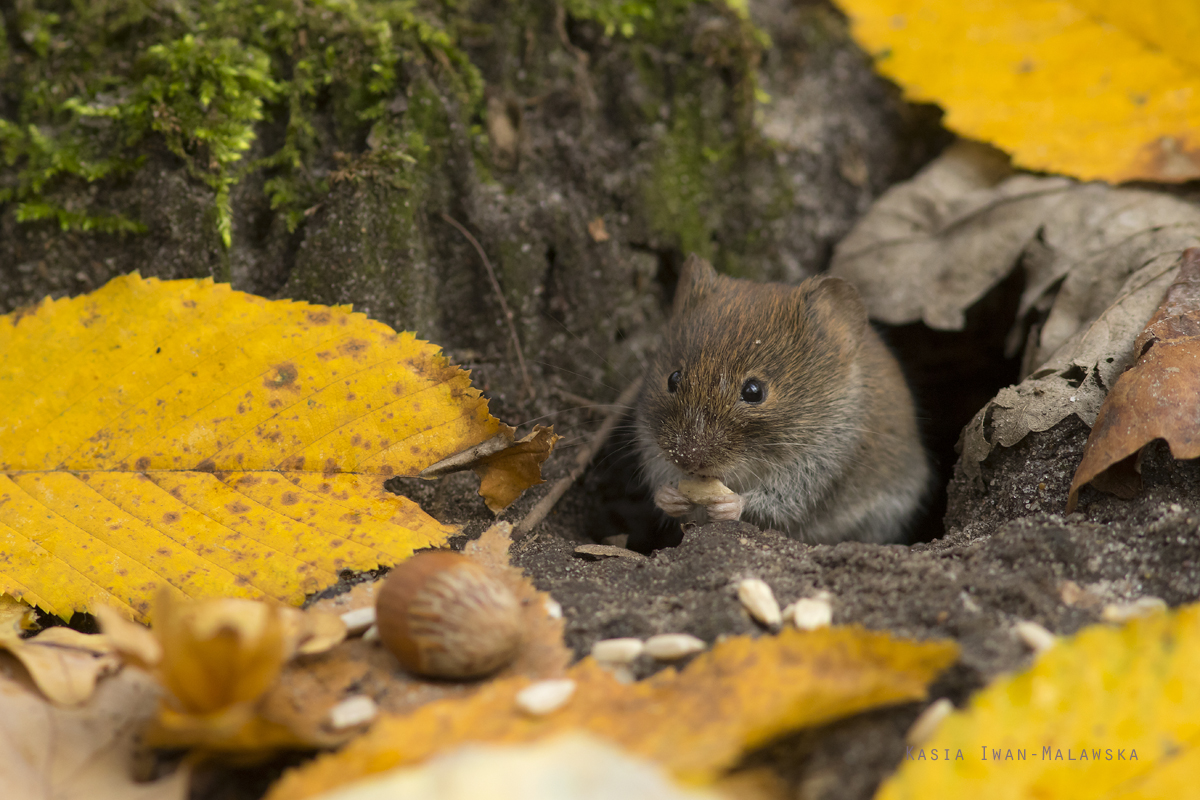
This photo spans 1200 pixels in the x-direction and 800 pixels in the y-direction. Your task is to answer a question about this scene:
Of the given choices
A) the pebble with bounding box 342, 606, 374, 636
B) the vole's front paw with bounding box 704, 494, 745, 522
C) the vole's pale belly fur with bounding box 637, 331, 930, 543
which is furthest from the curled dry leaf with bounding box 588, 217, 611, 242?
the pebble with bounding box 342, 606, 374, 636

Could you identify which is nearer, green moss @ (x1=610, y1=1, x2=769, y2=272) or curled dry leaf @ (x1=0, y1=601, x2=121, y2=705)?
curled dry leaf @ (x1=0, y1=601, x2=121, y2=705)

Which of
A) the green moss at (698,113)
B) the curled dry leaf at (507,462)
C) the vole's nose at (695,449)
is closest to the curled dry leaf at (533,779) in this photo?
the curled dry leaf at (507,462)

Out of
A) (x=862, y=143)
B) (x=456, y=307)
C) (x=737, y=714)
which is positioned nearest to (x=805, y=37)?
(x=862, y=143)

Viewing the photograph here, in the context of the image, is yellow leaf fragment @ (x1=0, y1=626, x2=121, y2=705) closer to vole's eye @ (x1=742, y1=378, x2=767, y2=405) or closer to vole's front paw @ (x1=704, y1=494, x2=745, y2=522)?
vole's front paw @ (x1=704, y1=494, x2=745, y2=522)

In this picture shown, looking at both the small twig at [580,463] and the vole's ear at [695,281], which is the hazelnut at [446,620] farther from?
the vole's ear at [695,281]

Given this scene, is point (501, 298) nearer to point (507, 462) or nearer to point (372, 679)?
point (507, 462)

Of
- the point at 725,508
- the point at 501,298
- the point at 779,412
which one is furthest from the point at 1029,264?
the point at 501,298

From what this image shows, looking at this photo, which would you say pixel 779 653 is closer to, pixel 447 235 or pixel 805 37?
pixel 447 235
